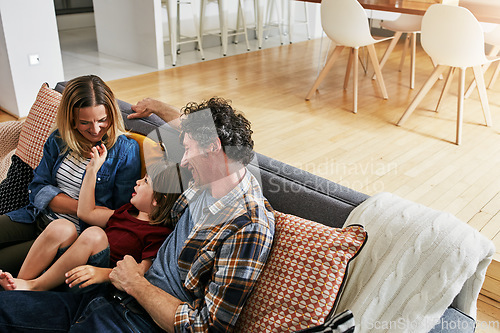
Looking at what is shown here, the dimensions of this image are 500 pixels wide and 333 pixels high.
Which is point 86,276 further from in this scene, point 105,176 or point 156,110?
point 156,110

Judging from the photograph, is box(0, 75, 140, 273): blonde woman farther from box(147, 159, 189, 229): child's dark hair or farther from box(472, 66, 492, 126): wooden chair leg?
box(472, 66, 492, 126): wooden chair leg

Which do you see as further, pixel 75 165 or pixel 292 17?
pixel 292 17

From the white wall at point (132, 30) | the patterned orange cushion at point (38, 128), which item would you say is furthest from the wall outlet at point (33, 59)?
the patterned orange cushion at point (38, 128)

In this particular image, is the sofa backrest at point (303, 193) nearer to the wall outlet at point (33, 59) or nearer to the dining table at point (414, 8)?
the dining table at point (414, 8)

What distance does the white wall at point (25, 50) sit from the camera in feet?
12.2

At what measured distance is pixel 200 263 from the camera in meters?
1.28

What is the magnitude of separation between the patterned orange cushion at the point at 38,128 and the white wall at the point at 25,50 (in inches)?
→ 74.2

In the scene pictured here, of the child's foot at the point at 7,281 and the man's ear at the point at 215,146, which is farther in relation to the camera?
the child's foot at the point at 7,281

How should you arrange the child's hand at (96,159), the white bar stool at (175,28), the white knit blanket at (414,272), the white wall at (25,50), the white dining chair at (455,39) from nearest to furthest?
the white knit blanket at (414,272) → the child's hand at (96,159) → the white dining chair at (455,39) → the white wall at (25,50) → the white bar stool at (175,28)

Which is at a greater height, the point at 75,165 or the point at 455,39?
the point at 455,39

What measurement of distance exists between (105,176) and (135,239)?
32cm

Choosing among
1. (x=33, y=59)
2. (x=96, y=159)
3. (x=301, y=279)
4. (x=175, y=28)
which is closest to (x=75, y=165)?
(x=96, y=159)

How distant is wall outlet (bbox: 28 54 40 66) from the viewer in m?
3.89

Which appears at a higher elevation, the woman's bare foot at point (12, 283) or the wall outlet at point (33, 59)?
the wall outlet at point (33, 59)
